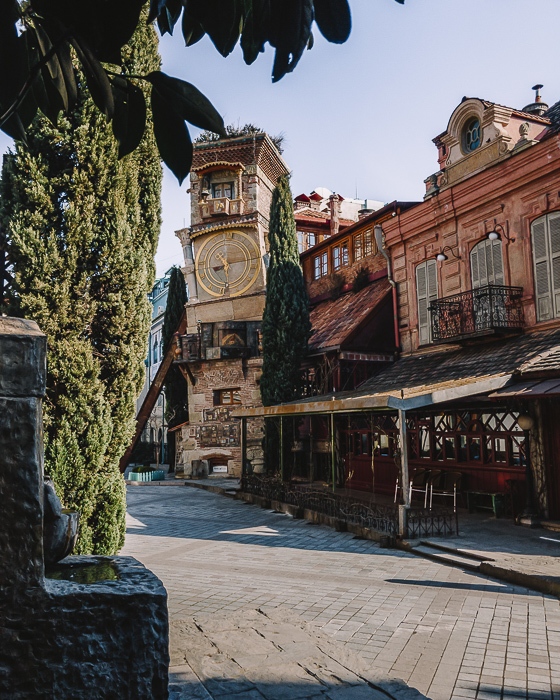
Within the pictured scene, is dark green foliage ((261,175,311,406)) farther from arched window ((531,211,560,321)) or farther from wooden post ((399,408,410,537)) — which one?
wooden post ((399,408,410,537))

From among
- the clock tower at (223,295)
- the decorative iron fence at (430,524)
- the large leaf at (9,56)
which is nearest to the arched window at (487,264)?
the decorative iron fence at (430,524)

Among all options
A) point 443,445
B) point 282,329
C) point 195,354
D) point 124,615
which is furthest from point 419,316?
point 124,615

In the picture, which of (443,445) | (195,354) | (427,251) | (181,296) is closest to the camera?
(443,445)

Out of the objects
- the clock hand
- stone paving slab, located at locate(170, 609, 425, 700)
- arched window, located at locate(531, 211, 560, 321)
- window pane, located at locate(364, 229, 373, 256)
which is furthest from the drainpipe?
stone paving slab, located at locate(170, 609, 425, 700)

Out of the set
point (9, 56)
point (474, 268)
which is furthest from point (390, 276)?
point (9, 56)

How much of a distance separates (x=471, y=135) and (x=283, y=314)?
8.43 m

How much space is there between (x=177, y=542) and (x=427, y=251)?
34.5 ft

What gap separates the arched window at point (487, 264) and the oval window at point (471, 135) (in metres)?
2.65

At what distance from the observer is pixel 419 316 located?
1745cm

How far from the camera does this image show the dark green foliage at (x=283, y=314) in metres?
21.0

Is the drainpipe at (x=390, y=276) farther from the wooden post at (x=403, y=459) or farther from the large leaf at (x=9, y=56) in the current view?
the large leaf at (x=9, y=56)

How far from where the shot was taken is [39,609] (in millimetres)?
2303

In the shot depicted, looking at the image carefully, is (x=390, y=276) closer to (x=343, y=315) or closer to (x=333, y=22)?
(x=343, y=315)

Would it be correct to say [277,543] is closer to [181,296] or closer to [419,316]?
[419,316]
